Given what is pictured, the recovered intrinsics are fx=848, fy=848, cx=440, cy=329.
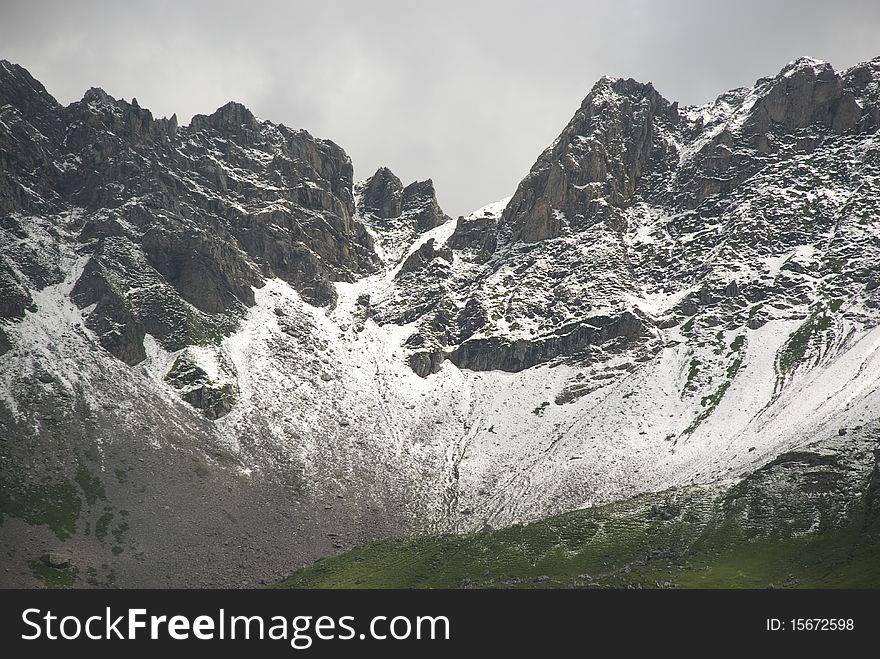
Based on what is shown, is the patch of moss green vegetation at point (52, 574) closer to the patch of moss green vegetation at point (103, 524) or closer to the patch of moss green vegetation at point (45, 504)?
the patch of moss green vegetation at point (45, 504)

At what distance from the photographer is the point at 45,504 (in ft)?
603

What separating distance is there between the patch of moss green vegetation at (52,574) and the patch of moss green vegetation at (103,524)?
13538 mm

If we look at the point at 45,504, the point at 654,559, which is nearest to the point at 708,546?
the point at 654,559

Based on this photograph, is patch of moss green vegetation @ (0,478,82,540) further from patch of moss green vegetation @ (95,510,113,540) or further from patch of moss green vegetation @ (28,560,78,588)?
patch of moss green vegetation @ (28,560,78,588)

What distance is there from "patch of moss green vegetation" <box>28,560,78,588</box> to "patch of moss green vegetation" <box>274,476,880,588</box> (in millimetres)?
42550

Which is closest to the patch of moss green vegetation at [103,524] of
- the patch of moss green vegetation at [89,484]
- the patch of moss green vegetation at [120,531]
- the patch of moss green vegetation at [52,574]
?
the patch of moss green vegetation at [120,531]

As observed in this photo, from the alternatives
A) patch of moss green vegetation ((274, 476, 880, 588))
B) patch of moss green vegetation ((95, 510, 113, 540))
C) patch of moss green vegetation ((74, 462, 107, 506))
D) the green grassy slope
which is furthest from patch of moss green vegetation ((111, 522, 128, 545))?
the green grassy slope

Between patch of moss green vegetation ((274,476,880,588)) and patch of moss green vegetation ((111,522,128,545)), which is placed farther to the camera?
patch of moss green vegetation ((111,522,128,545))

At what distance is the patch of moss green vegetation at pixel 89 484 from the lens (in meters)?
192

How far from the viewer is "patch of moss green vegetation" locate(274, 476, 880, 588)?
157 m

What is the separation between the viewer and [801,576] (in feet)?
504

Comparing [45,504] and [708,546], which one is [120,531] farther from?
[708,546]
